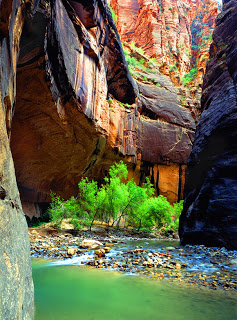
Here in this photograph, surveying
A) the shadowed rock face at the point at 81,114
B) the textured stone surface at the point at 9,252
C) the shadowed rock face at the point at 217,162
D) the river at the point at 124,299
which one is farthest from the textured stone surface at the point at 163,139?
the textured stone surface at the point at 9,252

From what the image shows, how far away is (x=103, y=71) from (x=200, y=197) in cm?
1396

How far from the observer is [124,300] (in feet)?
11.5

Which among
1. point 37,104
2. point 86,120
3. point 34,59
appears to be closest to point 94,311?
point 34,59

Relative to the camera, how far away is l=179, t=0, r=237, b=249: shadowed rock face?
9328 millimetres

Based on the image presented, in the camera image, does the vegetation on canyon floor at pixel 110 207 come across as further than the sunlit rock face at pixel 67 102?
Yes

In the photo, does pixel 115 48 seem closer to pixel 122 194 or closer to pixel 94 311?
pixel 122 194

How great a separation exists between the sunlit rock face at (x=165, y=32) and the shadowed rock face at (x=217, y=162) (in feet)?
71.4

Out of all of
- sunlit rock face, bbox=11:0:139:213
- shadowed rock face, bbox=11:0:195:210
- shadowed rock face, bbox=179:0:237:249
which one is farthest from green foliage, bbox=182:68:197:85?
shadowed rock face, bbox=179:0:237:249

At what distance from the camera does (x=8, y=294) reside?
194 centimetres

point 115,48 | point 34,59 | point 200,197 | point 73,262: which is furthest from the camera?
point 115,48

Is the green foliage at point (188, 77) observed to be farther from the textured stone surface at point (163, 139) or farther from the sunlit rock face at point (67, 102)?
the sunlit rock face at point (67, 102)

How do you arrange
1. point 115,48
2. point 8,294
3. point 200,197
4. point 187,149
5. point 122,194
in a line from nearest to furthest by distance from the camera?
point 8,294, point 200,197, point 122,194, point 115,48, point 187,149

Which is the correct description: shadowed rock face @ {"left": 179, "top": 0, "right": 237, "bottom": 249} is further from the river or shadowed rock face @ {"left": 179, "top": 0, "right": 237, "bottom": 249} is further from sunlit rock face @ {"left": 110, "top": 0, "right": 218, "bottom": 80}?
sunlit rock face @ {"left": 110, "top": 0, "right": 218, "bottom": 80}

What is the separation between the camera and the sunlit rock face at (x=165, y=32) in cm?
3772
